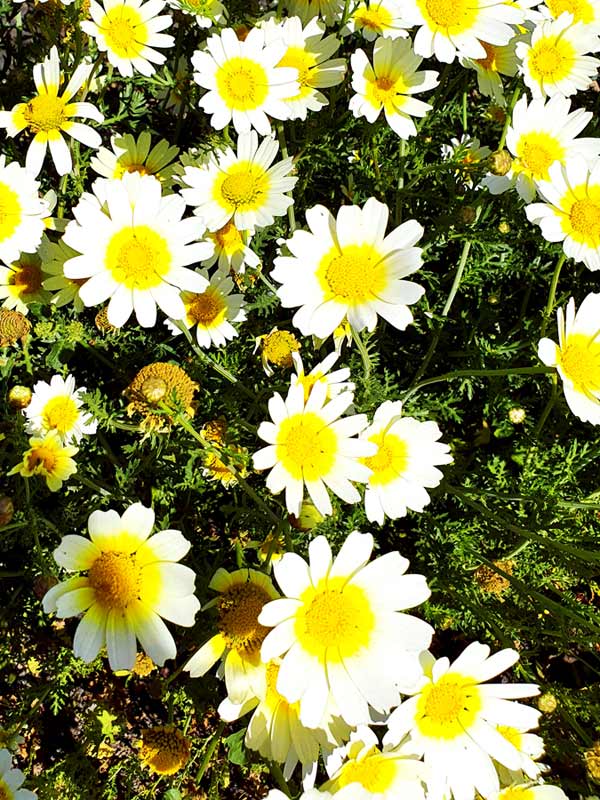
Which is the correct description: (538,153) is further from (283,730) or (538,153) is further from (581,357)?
(283,730)

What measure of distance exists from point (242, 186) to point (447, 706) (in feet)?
4.64

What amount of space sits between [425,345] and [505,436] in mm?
440

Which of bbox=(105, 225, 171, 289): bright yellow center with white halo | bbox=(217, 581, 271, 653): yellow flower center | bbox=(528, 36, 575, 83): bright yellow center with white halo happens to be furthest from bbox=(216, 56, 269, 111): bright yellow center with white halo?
bbox=(217, 581, 271, 653): yellow flower center

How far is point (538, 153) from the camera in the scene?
80.6 inches

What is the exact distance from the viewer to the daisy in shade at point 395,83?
2.09 metres

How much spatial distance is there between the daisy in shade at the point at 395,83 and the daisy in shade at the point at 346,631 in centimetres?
127

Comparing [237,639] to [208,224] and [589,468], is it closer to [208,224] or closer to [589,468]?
[208,224]

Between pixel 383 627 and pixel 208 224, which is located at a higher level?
pixel 208 224

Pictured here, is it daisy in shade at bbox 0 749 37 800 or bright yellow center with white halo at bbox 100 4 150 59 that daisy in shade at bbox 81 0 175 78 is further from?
daisy in shade at bbox 0 749 37 800

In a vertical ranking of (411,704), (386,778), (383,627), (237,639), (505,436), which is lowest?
(386,778)

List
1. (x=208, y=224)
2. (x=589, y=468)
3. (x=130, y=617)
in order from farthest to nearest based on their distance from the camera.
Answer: (x=589, y=468) → (x=208, y=224) → (x=130, y=617)

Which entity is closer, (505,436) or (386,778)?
(386,778)

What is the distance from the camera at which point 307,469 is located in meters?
1.68

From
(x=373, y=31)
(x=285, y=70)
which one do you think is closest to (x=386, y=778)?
(x=285, y=70)
